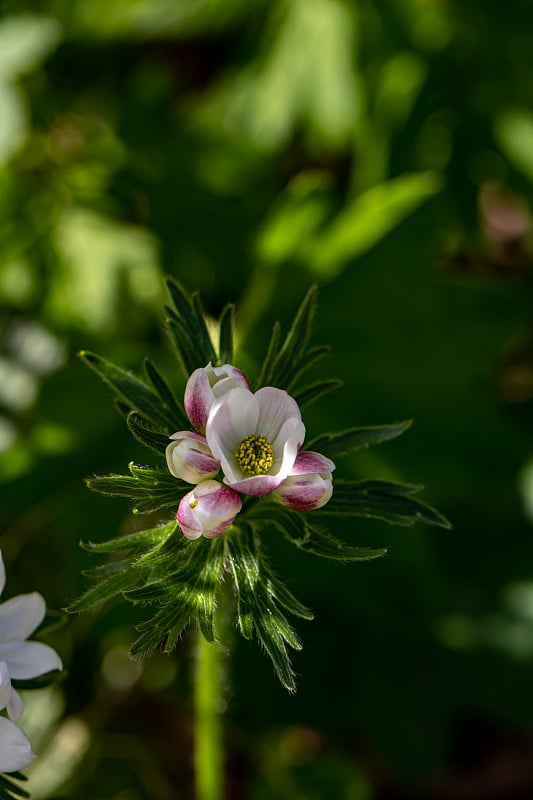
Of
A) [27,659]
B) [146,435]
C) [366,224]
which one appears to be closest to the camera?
[146,435]

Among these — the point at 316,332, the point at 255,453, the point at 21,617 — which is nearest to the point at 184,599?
the point at 255,453

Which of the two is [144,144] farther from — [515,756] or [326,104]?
[515,756]

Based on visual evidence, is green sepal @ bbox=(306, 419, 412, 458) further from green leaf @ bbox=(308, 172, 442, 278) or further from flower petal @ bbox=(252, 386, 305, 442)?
green leaf @ bbox=(308, 172, 442, 278)

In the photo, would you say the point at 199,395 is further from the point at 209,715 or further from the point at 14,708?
the point at 209,715

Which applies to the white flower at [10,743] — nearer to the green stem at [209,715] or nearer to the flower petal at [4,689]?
the flower petal at [4,689]

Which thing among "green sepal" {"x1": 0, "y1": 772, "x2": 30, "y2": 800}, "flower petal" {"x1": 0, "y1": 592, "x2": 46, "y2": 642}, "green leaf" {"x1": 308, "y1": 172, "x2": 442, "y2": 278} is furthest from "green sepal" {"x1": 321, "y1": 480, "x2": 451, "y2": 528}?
"green leaf" {"x1": 308, "y1": 172, "x2": 442, "y2": 278}

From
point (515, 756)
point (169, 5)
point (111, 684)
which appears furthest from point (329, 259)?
point (515, 756)

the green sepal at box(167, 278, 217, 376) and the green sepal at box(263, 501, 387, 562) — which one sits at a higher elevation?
the green sepal at box(167, 278, 217, 376)

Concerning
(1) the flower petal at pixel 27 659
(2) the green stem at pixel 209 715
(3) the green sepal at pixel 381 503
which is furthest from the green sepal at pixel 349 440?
(1) the flower petal at pixel 27 659
